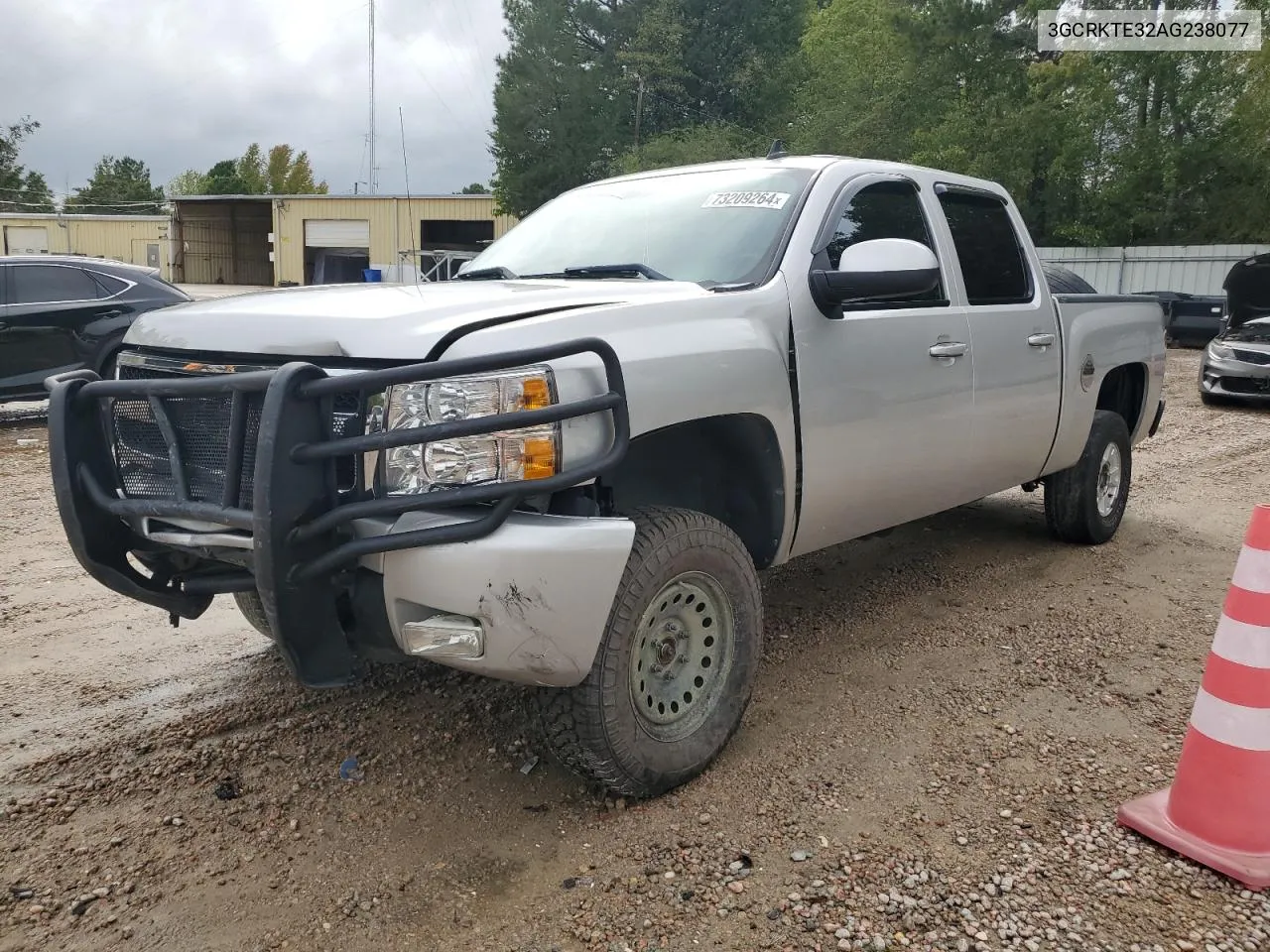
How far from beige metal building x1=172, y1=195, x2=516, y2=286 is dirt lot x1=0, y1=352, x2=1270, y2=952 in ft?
117

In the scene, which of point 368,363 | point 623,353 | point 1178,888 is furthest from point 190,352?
point 1178,888

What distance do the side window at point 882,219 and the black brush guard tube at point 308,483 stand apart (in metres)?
1.56

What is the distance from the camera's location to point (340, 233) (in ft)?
156

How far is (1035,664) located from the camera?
4.12 metres

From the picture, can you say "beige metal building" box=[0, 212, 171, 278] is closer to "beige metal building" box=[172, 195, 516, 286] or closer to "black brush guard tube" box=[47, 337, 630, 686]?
"beige metal building" box=[172, 195, 516, 286]

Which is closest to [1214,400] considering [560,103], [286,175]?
[560,103]

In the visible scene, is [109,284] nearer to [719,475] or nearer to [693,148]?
[719,475]

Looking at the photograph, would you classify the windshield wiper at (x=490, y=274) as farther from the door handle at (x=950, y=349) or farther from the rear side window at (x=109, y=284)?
the rear side window at (x=109, y=284)

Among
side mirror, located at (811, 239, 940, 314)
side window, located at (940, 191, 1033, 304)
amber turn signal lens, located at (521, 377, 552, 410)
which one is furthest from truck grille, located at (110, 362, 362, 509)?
side window, located at (940, 191, 1033, 304)

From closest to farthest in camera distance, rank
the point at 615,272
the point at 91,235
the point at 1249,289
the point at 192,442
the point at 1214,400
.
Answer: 1. the point at 192,442
2. the point at 615,272
3. the point at 1214,400
4. the point at 1249,289
5. the point at 91,235

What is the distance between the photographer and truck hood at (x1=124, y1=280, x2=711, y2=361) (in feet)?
8.40

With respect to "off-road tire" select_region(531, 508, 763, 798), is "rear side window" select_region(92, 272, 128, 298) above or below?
above

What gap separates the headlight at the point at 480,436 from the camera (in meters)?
2.49

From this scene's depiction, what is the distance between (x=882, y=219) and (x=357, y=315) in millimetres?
2340
